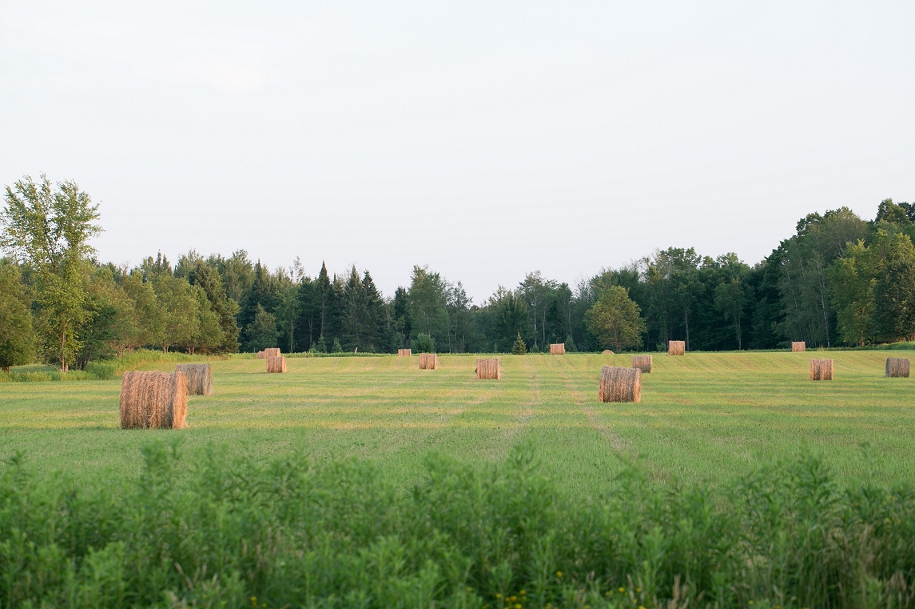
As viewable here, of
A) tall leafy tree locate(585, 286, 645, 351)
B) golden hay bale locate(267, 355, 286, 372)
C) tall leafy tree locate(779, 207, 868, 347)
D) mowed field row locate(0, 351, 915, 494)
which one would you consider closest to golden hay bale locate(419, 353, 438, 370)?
golden hay bale locate(267, 355, 286, 372)

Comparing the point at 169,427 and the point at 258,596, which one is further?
the point at 169,427

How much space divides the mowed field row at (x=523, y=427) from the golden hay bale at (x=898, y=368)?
4.49 metres

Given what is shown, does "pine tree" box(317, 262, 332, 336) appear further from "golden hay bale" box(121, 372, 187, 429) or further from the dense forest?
"golden hay bale" box(121, 372, 187, 429)

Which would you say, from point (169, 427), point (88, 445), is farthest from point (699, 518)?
point (169, 427)

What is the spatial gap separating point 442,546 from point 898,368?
122 feet

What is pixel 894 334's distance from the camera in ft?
246

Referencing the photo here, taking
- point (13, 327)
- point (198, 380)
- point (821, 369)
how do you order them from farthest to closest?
point (13, 327) < point (821, 369) < point (198, 380)

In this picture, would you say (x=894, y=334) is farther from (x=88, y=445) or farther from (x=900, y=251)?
(x=88, y=445)

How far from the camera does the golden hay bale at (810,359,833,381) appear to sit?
115ft

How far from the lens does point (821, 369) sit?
3503 centimetres

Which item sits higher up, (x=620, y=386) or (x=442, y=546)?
(x=442, y=546)

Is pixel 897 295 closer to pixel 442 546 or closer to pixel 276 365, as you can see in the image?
pixel 276 365

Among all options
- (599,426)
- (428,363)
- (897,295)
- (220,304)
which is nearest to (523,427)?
(599,426)

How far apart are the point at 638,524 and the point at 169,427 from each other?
13579mm
